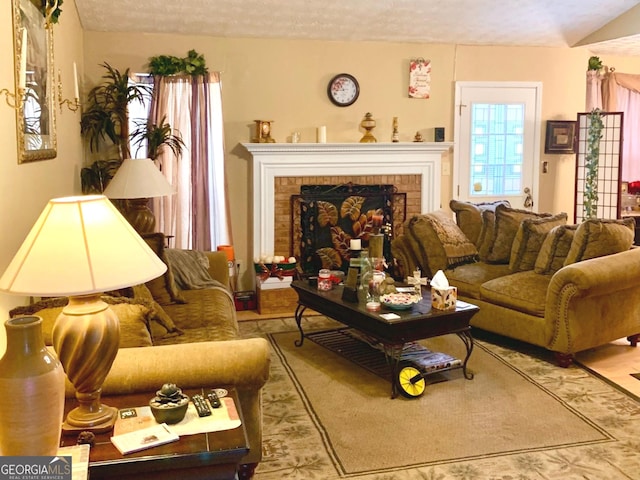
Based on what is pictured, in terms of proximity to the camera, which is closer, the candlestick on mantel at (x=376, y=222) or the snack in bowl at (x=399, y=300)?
the snack in bowl at (x=399, y=300)

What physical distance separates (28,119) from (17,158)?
254mm

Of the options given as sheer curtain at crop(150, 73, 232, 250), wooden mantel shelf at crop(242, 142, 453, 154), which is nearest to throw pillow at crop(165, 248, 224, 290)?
sheer curtain at crop(150, 73, 232, 250)

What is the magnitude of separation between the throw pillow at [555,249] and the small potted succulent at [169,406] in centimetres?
323

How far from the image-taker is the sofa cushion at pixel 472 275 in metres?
4.80

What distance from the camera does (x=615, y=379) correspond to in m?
3.94

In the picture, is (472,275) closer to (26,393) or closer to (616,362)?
(616,362)

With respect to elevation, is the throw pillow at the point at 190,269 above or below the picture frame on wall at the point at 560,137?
below

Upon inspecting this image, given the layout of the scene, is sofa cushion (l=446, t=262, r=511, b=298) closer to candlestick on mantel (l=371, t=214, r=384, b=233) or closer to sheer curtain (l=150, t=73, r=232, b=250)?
candlestick on mantel (l=371, t=214, r=384, b=233)

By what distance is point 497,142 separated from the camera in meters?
6.45

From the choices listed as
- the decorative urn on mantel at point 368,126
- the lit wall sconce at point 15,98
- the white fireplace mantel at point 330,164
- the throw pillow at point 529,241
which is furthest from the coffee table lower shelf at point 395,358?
the lit wall sconce at point 15,98

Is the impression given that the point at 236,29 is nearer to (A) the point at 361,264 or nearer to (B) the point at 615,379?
(A) the point at 361,264

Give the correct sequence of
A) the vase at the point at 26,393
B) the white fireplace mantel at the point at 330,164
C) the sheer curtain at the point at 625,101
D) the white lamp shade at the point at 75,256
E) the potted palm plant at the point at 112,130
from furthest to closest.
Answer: the sheer curtain at the point at 625,101, the white fireplace mantel at the point at 330,164, the potted palm plant at the point at 112,130, the white lamp shade at the point at 75,256, the vase at the point at 26,393

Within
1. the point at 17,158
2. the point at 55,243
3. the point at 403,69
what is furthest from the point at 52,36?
the point at 403,69

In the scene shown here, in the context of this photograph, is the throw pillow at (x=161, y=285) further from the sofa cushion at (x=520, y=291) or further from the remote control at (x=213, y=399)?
the sofa cushion at (x=520, y=291)
